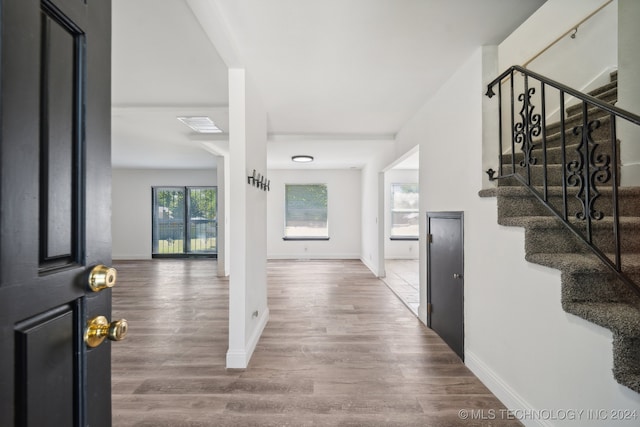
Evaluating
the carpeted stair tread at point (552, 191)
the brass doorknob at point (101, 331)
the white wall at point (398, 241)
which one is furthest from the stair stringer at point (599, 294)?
the white wall at point (398, 241)

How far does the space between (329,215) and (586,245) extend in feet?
21.3

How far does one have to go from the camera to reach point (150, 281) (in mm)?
5453

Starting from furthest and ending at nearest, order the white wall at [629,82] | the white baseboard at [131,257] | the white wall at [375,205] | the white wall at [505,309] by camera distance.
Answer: the white baseboard at [131,257] < the white wall at [375,205] < the white wall at [629,82] < the white wall at [505,309]

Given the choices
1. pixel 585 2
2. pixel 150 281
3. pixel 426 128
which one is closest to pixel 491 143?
pixel 426 128

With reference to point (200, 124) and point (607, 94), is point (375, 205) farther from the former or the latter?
point (607, 94)

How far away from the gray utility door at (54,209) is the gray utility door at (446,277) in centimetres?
247

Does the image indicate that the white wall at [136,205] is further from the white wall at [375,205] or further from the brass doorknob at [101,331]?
the brass doorknob at [101,331]

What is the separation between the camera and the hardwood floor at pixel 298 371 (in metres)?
1.82

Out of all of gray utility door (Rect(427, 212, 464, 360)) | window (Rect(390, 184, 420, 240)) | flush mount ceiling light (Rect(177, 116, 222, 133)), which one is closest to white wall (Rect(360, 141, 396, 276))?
window (Rect(390, 184, 420, 240))

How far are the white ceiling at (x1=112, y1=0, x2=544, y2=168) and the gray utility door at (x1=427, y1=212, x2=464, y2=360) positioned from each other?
134cm

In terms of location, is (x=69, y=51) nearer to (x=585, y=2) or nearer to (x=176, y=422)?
(x=176, y=422)

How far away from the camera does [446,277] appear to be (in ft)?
9.00

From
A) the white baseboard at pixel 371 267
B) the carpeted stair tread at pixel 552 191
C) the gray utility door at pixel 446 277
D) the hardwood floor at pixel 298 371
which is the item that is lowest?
the hardwood floor at pixel 298 371

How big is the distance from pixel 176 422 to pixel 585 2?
4.71m
